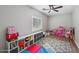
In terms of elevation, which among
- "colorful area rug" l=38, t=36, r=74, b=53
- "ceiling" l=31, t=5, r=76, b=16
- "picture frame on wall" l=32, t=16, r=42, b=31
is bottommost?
"colorful area rug" l=38, t=36, r=74, b=53

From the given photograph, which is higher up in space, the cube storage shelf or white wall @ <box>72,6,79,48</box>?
white wall @ <box>72,6,79,48</box>

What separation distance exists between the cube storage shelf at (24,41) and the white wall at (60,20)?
0.64 feet

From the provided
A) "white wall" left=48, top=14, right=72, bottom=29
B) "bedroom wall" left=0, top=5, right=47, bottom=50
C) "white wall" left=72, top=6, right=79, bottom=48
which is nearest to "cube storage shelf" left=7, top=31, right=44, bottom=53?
"bedroom wall" left=0, top=5, right=47, bottom=50

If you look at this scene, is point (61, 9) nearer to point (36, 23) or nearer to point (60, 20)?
point (60, 20)

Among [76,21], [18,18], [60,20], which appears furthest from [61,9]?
[18,18]

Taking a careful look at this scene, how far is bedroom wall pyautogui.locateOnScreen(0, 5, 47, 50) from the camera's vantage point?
992 millimetres

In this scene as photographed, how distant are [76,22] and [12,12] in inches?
31.6

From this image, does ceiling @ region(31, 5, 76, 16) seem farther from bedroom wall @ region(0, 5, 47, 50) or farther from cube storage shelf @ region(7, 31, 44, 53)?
cube storage shelf @ region(7, 31, 44, 53)

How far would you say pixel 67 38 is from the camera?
3.67 ft

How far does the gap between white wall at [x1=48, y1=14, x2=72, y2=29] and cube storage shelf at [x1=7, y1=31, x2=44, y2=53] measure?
0.19 m

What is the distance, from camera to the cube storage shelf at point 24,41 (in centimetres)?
102

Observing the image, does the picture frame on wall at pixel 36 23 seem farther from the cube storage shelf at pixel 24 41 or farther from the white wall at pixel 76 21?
the white wall at pixel 76 21

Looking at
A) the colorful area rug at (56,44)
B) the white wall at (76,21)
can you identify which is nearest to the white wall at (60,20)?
the white wall at (76,21)
